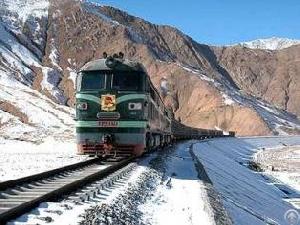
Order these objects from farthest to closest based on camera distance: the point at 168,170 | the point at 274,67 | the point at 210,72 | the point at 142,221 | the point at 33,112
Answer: the point at 274,67 → the point at 210,72 → the point at 33,112 → the point at 168,170 → the point at 142,221

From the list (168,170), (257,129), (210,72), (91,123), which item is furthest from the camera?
(210,72)

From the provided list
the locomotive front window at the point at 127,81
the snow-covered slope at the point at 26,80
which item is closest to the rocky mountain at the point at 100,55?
the snow-covered slope at the point at 26,80

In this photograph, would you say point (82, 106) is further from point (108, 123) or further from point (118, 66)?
point (118, 66)

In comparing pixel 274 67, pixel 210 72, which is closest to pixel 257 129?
pixel 210 72

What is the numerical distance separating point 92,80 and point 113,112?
5.08 ft

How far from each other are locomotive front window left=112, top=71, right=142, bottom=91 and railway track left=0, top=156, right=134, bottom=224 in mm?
4462

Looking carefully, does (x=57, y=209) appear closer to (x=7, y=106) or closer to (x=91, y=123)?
(x=91, y=123)

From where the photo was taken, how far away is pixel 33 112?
8344 cm

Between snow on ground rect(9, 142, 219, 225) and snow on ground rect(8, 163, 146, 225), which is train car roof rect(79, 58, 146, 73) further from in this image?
snow on ground rect(8, 163, 146, 225)

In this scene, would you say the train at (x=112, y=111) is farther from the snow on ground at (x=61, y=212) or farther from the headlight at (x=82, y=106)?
the snow on ground at (x=61, y=212)

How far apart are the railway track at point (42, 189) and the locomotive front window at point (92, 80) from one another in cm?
456

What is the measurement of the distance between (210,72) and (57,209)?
6370 inches

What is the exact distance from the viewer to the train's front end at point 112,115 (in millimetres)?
19812

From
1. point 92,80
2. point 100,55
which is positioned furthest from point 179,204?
point 100,55
